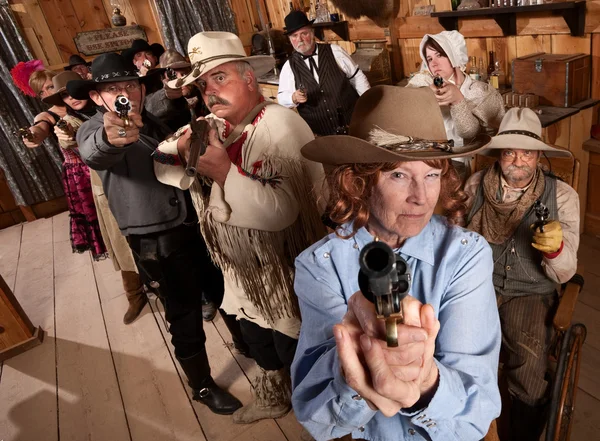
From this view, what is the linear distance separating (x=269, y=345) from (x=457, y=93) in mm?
1544

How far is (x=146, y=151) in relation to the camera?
1.64 meters

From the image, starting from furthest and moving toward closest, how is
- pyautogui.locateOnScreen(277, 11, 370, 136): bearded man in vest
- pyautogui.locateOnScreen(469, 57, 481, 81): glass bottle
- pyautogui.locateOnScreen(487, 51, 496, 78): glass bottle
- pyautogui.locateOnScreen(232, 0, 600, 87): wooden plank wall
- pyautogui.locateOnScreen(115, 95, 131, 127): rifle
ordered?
pyautogui.locateOnScreen(277, 11, 370, 136): bearded man in vest < pyautogui.locateOnScreen(487, 51, 496, 78): glass bottle < pyautogui.locateOnScreen(469, 57, 481, 81): glass bottle < pyautogui.locateOnScreen(232, 0, 600, 87): wooden plank wall < pyautogui.locateOnScreen(115, 95, 131, 127): rifle

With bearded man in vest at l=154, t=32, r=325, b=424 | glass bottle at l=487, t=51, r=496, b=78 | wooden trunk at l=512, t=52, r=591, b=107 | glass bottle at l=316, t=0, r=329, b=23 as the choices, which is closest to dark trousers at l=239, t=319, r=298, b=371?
bearded man in vest at l=154, t=32, r=325, b=424

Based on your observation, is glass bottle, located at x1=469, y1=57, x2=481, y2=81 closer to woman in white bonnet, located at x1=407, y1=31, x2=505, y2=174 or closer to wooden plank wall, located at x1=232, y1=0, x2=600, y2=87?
wooden plank wall, located at x1=232, y1=0, x2=600, y2=87

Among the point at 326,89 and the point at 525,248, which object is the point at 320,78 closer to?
the point at 326,89

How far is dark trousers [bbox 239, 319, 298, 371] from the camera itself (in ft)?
5.36

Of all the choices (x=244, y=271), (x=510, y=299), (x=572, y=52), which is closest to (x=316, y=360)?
(x=244, y=271)

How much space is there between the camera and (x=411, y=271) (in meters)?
0.97

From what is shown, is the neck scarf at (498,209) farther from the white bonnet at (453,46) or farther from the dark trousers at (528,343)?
the white bonnet at (453,46)

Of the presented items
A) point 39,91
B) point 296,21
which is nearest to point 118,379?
point 39,91

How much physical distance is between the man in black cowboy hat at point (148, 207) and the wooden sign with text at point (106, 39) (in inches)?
164

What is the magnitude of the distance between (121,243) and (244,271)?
1.27 metres

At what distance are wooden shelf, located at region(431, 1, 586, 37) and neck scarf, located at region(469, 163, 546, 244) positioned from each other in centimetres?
146

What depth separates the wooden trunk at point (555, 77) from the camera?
98.6 inches
